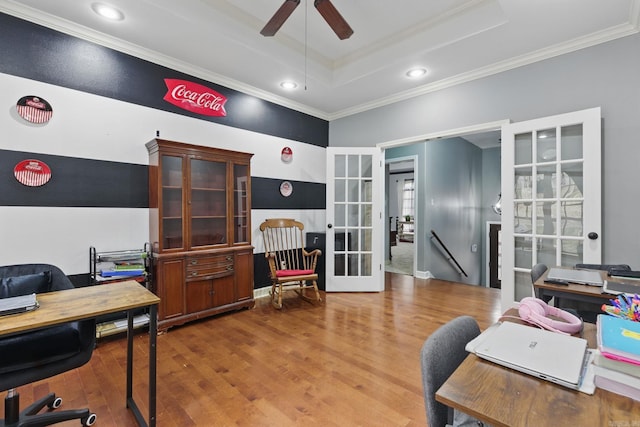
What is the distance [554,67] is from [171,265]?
437 cm

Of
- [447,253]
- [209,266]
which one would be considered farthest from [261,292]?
[447,253]

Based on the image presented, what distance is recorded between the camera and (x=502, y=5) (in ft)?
7.75

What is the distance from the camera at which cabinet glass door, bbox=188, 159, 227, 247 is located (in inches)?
125

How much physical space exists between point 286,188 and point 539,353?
377 cm

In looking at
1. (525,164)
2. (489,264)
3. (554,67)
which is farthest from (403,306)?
(489,264)

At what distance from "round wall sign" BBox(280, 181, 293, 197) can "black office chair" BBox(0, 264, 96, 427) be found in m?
2.90

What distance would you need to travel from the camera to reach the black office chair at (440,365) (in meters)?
0.93

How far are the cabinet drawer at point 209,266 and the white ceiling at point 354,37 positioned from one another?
2.15 metres

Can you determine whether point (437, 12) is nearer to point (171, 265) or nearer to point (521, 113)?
point (521, 113)

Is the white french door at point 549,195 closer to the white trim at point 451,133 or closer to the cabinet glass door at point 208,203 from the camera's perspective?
the white trim at point 451,133

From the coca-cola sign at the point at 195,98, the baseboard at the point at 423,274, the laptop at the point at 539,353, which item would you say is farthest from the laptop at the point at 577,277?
the coca-cola sign at the point at 195,98

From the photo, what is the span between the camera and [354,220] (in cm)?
445

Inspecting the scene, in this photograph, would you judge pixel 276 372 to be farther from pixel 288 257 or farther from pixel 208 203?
pixel 288 257

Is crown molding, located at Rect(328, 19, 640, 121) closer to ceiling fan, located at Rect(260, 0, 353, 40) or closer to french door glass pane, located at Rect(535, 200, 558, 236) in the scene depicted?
french door glass pane, located at Rect(535, 200, 558, 236)
